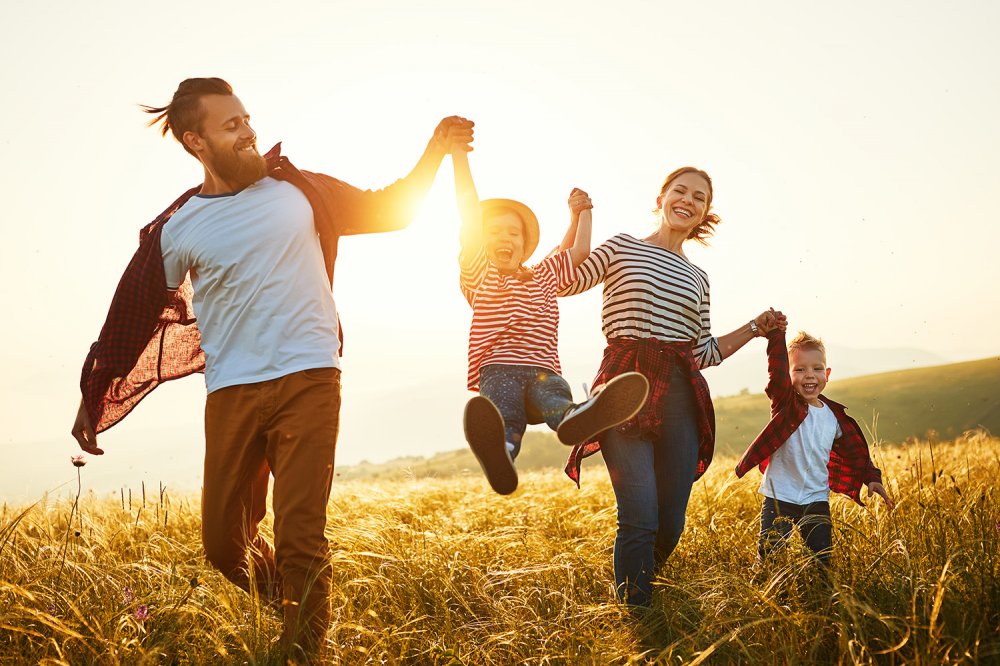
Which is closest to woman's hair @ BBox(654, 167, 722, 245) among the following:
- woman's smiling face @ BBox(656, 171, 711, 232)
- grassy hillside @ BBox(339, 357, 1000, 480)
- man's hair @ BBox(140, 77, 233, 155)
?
woman's smiling face @ BBox(656, 171, 711, 232)

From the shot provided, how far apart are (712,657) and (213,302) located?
273 centimetres

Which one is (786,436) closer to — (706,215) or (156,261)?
(706,215)

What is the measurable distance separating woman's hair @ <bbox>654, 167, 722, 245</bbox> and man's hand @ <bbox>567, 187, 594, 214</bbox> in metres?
0.61

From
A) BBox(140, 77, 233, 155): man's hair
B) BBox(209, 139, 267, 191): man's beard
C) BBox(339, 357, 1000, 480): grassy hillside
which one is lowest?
BBox(339, 357, 1000, 480): grassy hillside

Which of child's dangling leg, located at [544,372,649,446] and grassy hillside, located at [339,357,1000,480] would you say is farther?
grassy hillside, located at [339,357,1000,480]

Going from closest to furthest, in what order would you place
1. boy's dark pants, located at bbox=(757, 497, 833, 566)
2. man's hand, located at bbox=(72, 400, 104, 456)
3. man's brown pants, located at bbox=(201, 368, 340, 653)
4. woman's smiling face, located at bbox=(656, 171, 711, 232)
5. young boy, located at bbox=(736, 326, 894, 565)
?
man's brown pants, located at bbox=(201, 368, 340, 653), man's hand, located at bbox=(72, 400, 104, 456), boy's dark pants, located at bbox=(757, 497, 833, 566), woman's smiling face, located at bbox=(656, 171, 711, 232), young boy, located at bbox=(736, 326, 894, 565)

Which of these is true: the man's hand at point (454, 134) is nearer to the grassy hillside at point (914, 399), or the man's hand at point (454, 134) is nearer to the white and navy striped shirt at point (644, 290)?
the white and navy striped shirt at point (644, 290)

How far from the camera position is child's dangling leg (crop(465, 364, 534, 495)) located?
11.4 feet

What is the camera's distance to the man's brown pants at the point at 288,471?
11.0 feet

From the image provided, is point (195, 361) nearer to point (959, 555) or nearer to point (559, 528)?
point (559, 528)

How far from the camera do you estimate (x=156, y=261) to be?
391 centimetres

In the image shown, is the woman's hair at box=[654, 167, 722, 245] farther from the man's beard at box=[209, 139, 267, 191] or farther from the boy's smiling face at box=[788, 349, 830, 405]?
the man's beard at box=[209, 139, 267, 191]

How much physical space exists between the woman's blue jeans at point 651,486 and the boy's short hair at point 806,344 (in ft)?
3.08

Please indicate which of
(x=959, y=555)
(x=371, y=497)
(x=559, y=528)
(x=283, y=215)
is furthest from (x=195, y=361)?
(x=959, y=555)
